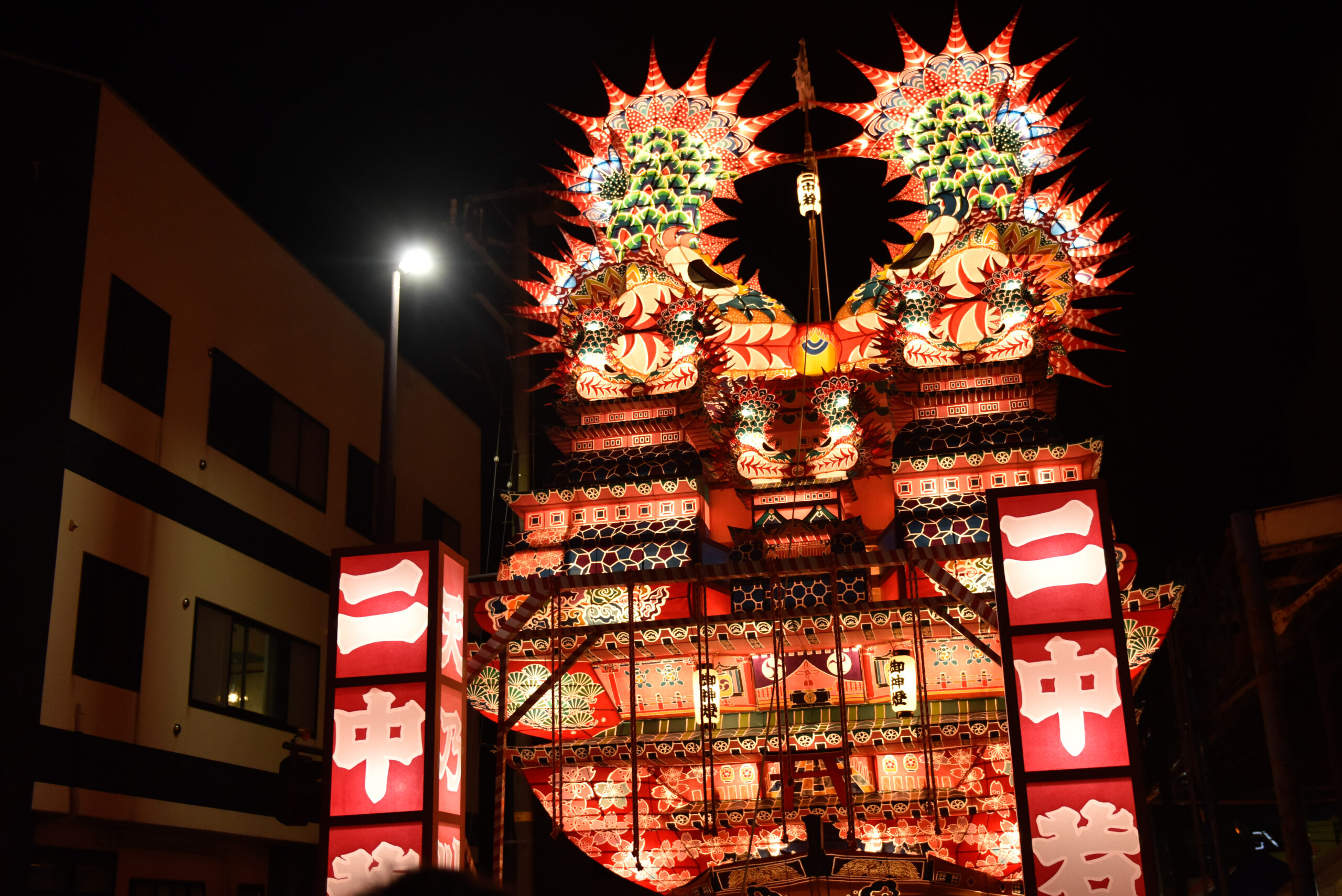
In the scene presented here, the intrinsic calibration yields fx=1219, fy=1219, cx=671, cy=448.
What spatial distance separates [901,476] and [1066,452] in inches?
67.9

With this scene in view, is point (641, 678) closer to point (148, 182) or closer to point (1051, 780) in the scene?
point (1051, 780)

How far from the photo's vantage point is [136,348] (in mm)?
12078

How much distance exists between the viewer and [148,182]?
1238 centimetres

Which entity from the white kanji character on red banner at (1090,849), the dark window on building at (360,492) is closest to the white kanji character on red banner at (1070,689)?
the white kanji character on red banner at (1090,849)

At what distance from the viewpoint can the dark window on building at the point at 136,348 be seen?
11.6m

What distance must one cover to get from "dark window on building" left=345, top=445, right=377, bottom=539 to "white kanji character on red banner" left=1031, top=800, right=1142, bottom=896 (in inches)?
423

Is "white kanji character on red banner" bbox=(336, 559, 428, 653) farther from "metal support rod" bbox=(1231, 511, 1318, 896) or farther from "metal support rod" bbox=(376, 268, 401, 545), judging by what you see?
"metal support rod" bbox=(1231, 511, 1318, 896)

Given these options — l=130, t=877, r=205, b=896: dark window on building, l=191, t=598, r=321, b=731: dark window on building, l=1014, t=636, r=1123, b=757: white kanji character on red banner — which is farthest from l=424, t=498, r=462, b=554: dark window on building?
l=1014, t=636, r=1123, b=757: white kanji character on red banner

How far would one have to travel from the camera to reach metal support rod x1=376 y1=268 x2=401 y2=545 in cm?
1238

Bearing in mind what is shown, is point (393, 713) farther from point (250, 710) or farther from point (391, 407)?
point (250, 710)

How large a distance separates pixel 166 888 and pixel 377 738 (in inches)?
174

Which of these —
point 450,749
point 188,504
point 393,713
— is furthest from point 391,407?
point 450,749

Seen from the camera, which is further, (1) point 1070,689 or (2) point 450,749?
(2) point 450,749

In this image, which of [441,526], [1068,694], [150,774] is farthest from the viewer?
[441,526]
